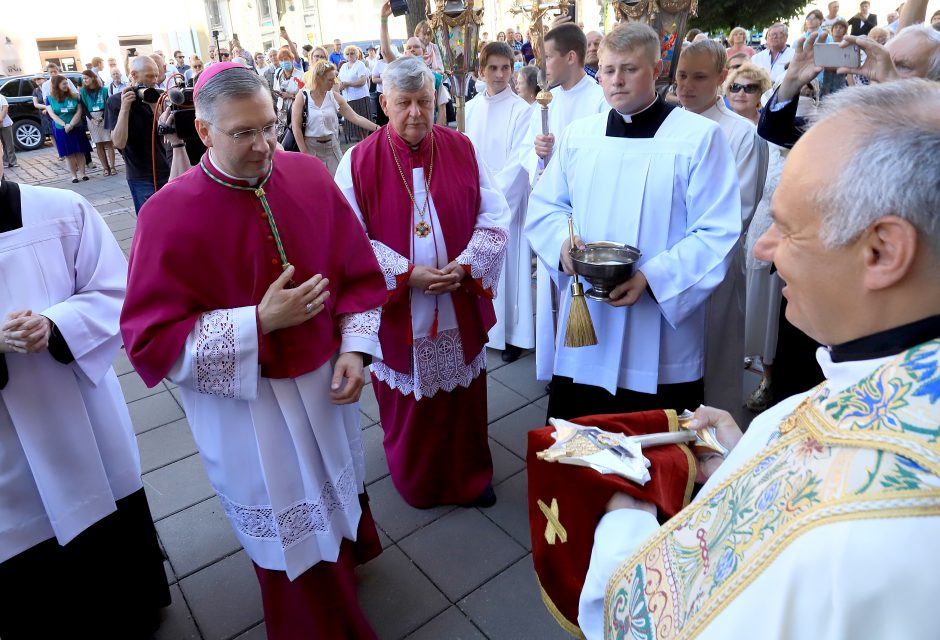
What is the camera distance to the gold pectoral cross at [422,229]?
3.11 metres

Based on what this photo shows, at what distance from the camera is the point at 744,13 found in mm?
22312

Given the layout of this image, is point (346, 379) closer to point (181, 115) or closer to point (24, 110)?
point (181, 115)

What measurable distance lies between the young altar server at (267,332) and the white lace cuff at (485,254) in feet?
2.43

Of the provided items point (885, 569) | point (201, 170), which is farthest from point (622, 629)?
point (201, 170)

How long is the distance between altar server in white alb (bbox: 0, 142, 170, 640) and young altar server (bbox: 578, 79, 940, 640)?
2.05 metres

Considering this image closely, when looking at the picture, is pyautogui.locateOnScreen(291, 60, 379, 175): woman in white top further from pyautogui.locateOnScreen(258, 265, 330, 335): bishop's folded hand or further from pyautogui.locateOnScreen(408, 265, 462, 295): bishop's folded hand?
pyautogui.locateOnScreen(258, 265, 330, 335): bishop's folded hand

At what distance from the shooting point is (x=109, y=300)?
7.72 feet

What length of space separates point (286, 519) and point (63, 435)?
88 centimetres

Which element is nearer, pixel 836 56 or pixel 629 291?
pixel 629 291

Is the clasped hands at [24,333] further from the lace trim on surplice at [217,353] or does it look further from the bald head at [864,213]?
the bald head at [864,213]

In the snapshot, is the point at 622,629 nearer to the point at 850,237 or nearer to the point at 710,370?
the point at 850,237

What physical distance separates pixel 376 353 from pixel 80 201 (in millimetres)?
1251

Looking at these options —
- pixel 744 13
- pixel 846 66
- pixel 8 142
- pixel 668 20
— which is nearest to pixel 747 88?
pixel 668 20

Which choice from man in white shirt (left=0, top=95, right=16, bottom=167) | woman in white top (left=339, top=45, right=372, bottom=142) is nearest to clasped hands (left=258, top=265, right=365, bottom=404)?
woman in white top (left=339, top=45, right=372, bottom=142)
